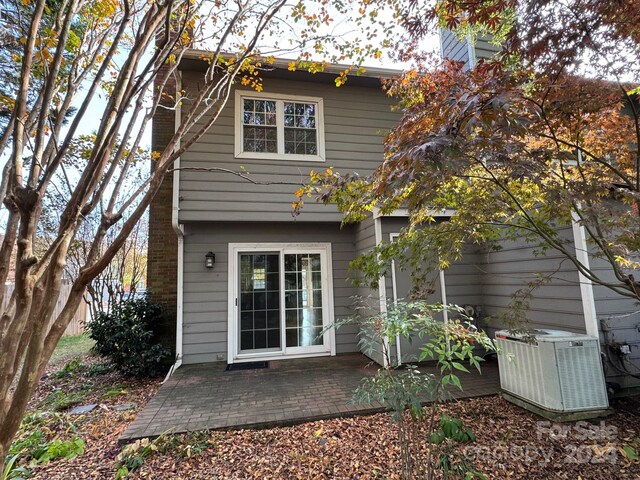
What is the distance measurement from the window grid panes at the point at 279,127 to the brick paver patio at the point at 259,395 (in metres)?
3.88

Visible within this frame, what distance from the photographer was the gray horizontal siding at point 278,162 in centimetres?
549

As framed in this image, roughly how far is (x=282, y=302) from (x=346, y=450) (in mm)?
3352

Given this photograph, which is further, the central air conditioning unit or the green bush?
the green bush

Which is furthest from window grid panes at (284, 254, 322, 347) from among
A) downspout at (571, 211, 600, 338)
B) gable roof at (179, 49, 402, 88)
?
downspout at (571, 211, 600, 338)

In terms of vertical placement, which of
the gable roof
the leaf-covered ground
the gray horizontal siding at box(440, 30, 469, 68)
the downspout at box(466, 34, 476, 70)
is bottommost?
the leaf-covered ground

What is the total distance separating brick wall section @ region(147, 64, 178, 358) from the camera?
19.6ft

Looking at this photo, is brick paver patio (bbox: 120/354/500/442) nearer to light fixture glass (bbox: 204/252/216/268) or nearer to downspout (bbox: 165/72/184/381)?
downspout (bbox: 165/72/184/381)

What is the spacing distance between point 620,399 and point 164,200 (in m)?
7.51

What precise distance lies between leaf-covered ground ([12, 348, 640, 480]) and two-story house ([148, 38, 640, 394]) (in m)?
1.94

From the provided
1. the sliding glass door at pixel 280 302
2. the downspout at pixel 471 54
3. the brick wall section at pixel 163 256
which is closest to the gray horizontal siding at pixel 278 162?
the sliding glass door at pixel 280 302

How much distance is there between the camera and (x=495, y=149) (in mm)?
2201

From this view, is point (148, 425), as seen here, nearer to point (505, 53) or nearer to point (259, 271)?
point (259, 271)

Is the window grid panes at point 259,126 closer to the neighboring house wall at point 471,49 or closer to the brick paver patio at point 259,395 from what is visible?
the neighboring house wall at point 471,49

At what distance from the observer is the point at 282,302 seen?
5.92m
